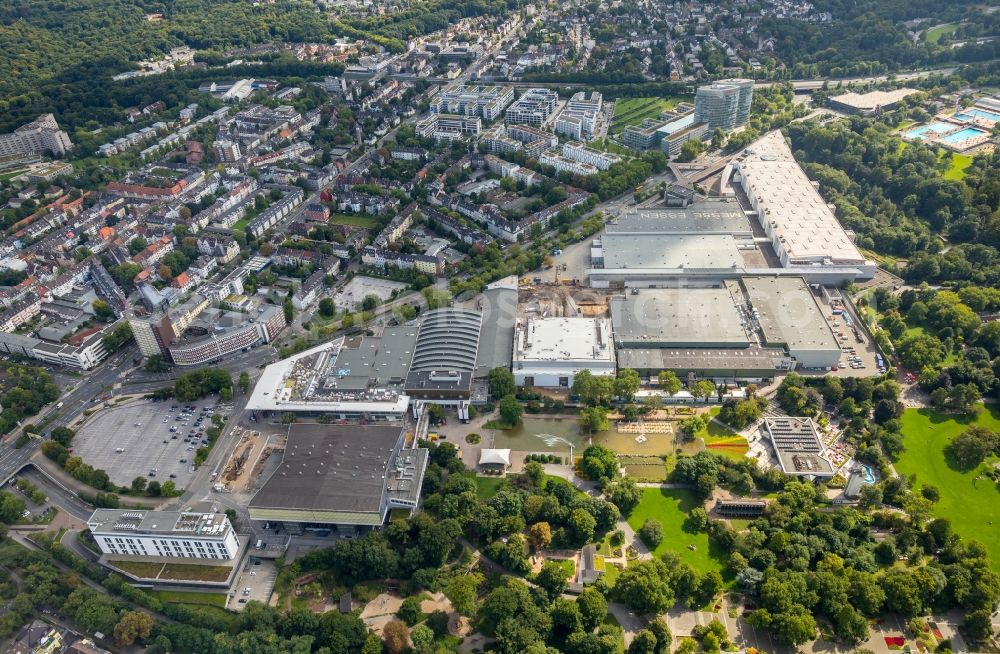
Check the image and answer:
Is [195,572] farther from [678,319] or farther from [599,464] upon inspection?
[678,319]

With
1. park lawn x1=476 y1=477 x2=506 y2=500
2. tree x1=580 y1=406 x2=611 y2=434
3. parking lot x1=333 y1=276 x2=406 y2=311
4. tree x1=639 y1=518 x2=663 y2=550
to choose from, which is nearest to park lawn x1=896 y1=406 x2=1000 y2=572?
tree x1=639 y1=518 x2=663 y2=550

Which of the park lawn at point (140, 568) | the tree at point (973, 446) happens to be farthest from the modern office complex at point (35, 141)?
the tree at point (973, 446)

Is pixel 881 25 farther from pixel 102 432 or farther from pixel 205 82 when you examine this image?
pixel 102 432

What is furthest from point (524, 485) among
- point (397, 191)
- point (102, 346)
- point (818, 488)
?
point (397, 191)

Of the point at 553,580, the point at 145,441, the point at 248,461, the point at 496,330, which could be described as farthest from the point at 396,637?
the point at 496,330

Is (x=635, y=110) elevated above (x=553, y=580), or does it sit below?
above

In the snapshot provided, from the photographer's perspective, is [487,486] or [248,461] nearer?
[487,486]

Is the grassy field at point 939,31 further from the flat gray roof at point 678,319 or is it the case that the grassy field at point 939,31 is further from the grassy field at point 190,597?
the grassy field at point 190,597
